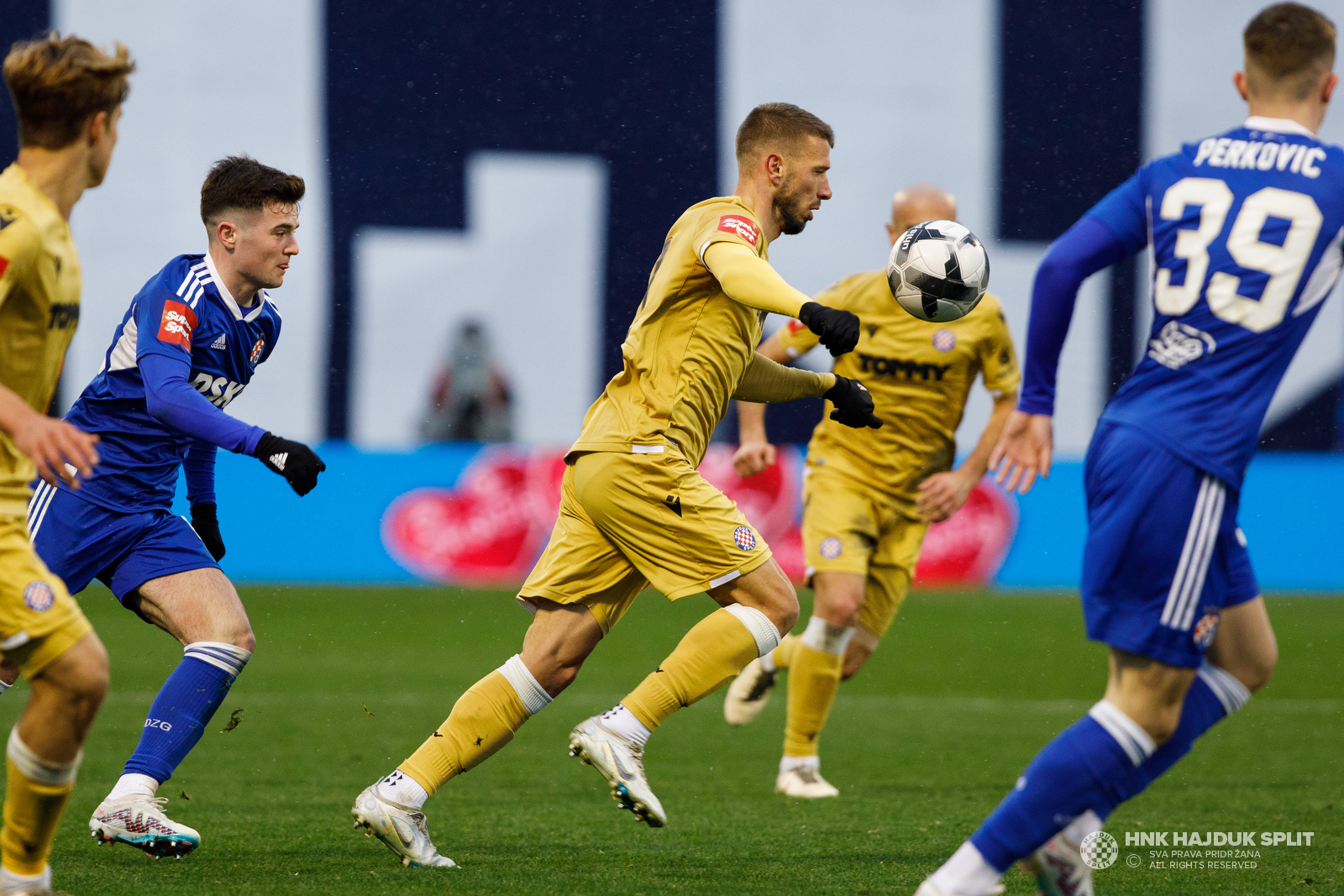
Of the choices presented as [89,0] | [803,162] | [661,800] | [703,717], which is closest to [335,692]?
[703,717]

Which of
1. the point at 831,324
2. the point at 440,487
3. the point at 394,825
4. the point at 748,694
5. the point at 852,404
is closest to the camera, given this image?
the point at 831,324

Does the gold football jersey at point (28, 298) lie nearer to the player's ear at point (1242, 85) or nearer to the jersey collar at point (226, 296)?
the jersey collar at point (226, 296)

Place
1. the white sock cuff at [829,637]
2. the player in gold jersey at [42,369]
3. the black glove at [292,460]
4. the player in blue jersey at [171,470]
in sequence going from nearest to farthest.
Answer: the player in gold jersey at [42,369] < the black glove at [292,460] < the player in blue jersey at [171,470] < the white sock cuff at [829,637]

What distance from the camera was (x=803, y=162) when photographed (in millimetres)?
4586

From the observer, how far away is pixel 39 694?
132 inches

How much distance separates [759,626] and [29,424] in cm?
213

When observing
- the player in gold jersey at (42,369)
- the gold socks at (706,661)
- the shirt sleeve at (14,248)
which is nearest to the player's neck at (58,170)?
the player in gold jersey at (42,369)

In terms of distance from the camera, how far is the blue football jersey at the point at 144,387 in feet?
15.2

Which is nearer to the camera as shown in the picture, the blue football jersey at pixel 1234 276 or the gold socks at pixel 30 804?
the blue football jersey at pixel 1234 276

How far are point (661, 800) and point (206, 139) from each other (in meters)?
13.5

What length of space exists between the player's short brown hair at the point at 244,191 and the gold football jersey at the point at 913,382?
99.1 inches

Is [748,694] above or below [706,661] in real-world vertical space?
below

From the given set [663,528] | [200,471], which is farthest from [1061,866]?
[200,471]

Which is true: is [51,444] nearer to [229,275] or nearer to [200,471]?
[229,275]
